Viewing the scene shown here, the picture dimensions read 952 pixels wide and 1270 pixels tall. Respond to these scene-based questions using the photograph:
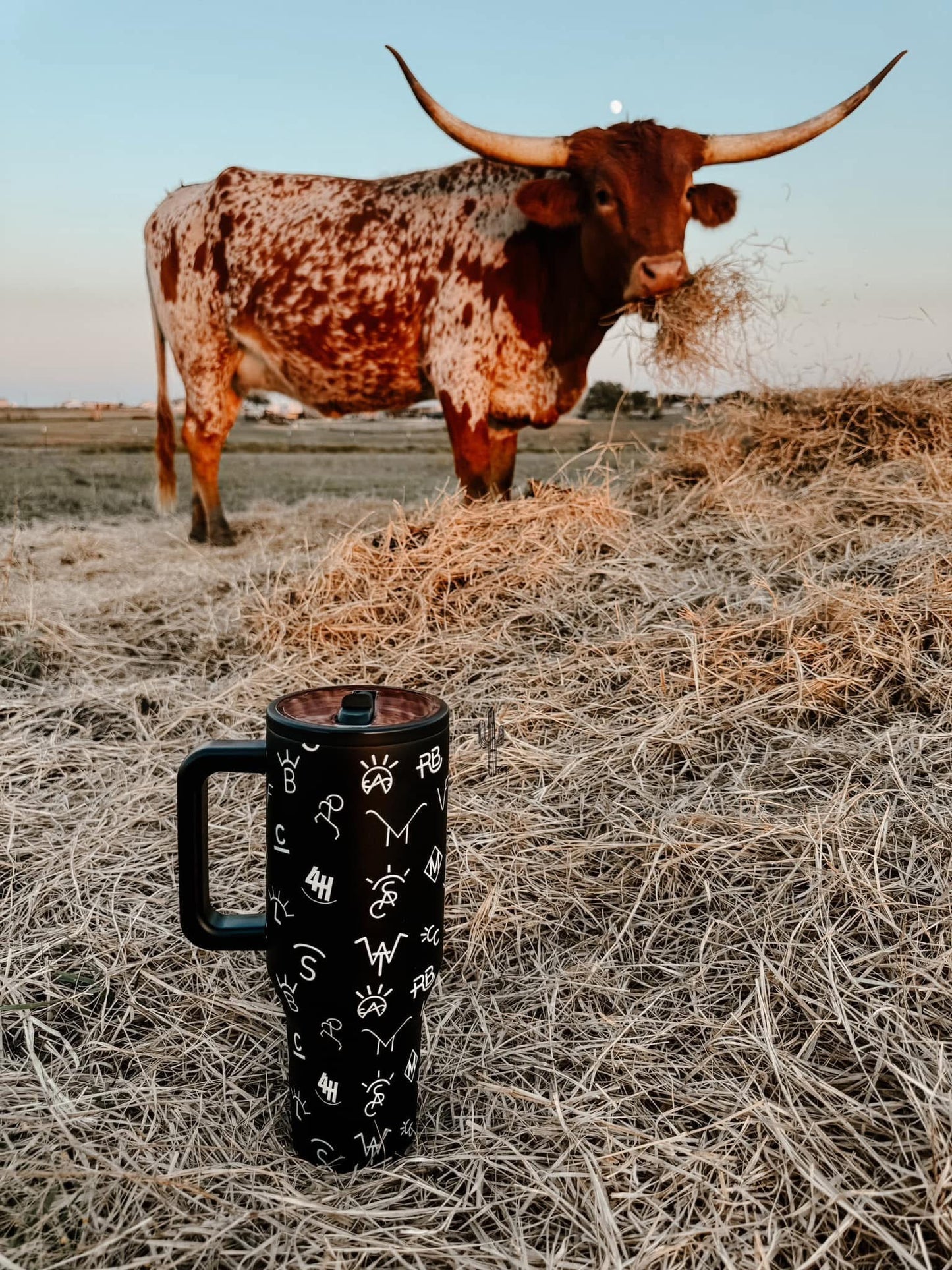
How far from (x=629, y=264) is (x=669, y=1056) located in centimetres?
294

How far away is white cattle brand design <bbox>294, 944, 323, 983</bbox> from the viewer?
89cm

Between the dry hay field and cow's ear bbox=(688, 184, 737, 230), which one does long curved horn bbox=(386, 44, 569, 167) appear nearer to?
cow's ear bbox=(688, 184, 737, 230)

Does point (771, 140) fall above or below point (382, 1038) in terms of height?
above

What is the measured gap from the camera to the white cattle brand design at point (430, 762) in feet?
2.88

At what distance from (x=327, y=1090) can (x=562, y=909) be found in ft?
1.84


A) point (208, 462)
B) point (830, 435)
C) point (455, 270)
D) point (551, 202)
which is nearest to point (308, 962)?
point (830, 435)

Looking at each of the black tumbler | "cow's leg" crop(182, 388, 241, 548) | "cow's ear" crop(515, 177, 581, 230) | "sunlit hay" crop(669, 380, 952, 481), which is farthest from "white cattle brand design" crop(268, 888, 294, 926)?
"cow's leg" crop(182, 388, 241, 548)

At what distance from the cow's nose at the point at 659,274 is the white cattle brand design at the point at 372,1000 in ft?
9.55

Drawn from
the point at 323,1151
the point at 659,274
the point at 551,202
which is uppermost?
the point at 551,202

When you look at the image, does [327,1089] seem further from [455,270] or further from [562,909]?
[455,270]

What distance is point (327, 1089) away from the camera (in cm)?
92

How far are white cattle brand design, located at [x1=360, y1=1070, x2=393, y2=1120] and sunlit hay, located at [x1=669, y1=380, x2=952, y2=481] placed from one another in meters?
2.72

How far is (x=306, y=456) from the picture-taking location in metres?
11.7

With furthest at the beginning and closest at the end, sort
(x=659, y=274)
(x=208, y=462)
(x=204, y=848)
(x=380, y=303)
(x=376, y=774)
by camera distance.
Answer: (x=208, y=462)
(x=380, y=303)
(x=659, y=274)
(x=204, y=848)
(x=376, y=774)
